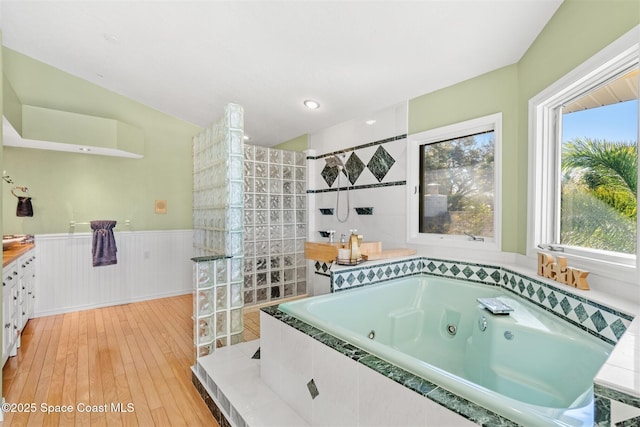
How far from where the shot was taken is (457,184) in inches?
102

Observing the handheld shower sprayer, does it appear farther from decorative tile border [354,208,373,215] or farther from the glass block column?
the glass block column

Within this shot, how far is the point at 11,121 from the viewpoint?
252 cm

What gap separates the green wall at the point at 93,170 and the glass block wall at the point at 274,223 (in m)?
1.38

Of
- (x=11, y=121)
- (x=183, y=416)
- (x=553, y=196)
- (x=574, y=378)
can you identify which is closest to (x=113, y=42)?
(x=11, y=121)

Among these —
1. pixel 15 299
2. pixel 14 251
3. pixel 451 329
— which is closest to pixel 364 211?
pixel 451 329

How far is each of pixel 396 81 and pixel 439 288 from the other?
1.75m

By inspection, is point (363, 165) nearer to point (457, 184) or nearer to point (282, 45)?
point (457, 184)

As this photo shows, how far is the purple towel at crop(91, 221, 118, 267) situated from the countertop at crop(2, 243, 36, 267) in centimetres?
55

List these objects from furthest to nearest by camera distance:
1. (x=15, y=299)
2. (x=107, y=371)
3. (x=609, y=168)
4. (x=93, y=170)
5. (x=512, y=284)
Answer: (x=93, y=170), (x=15, y=299), (x=107, y=371), (x=512, y=284), (x=609, y=168)

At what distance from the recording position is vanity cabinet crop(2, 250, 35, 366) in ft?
7.09

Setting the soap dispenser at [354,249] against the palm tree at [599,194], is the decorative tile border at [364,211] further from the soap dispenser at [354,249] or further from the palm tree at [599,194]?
the palm tree at [599,194]

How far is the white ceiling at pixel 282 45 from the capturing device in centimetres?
188

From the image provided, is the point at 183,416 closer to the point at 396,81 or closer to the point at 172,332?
the point at 172,332

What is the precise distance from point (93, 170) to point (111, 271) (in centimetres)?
127
